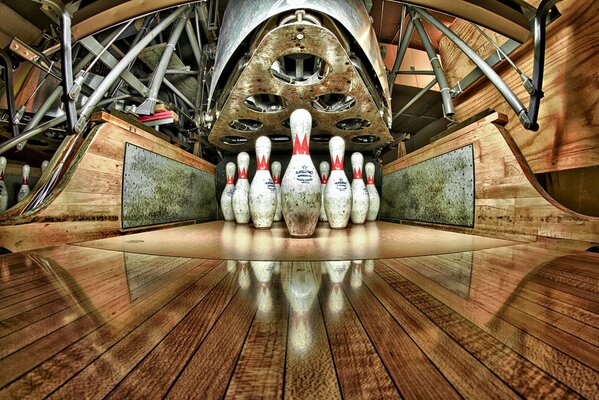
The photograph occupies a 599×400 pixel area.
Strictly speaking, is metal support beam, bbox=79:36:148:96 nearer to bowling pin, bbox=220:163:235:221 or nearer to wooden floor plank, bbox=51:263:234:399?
bowling pin, bbox=220:163:235:221

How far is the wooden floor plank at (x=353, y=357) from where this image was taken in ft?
0.81

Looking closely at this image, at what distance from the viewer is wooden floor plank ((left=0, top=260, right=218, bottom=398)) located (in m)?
0.26

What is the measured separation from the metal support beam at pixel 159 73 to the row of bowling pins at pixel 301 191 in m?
0.75

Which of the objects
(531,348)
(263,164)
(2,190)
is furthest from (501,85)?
(2,190)

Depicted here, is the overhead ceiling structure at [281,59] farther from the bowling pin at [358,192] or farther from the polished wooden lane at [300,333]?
the polished wooden lane at [300,333]

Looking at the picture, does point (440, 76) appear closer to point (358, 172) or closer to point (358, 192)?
point (358, 172)

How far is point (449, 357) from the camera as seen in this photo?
30cm

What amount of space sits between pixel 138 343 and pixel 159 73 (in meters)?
2.35

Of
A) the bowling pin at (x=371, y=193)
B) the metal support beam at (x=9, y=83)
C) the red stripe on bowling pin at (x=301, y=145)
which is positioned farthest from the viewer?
the bowling pin at (x=371, y=193)

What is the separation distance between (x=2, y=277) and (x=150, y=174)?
47.3 inches

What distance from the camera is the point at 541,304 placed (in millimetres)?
471

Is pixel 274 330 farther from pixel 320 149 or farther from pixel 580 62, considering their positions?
pixel 320 149

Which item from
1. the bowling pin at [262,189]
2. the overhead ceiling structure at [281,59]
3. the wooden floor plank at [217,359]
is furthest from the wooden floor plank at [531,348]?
the bowling pin at [262,189]

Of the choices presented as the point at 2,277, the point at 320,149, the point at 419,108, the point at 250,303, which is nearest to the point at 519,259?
the point at 250,303
